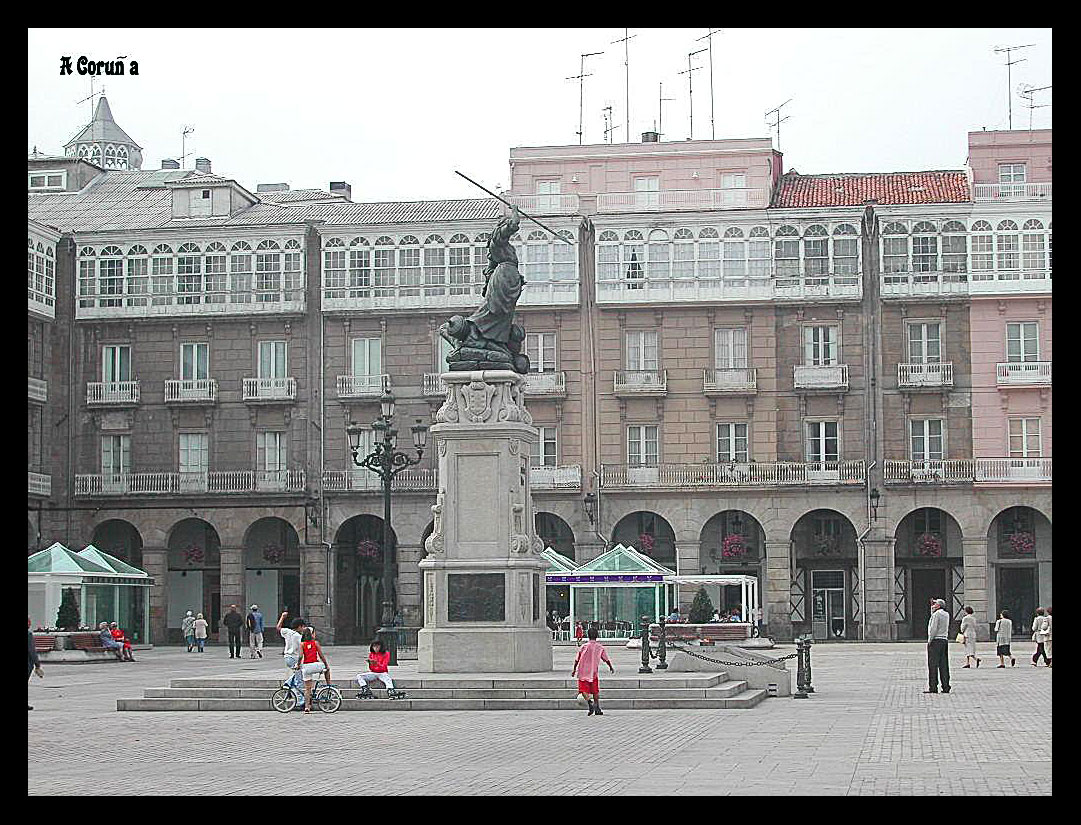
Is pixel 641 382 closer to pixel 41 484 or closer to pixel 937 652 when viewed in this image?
pixel 41 484

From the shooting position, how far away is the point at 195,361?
211 feet

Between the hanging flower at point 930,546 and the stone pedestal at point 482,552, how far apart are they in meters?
34.9

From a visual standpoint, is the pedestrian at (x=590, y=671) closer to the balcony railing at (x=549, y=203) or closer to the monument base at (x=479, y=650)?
the monument base at (x=479, y=650)

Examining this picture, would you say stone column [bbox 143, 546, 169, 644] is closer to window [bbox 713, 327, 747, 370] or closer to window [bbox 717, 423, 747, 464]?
window [bbox 717, 423, 747, 464]

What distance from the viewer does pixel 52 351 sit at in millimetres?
63906

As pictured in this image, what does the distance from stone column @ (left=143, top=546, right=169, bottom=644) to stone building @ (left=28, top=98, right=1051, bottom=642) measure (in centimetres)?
10

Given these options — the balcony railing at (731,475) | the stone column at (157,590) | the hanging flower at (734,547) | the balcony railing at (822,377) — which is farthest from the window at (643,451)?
the stone column at (157,590)

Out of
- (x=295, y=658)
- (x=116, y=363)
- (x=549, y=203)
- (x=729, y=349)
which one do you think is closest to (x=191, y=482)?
(x=116, y=363)

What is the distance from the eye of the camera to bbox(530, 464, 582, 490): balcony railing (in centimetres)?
6175

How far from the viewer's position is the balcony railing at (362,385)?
62.7 m

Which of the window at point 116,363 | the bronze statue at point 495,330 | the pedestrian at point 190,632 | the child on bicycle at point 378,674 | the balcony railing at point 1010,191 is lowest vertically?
the pedestrian at point 190,632

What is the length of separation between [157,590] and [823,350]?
24.7 m
